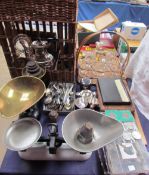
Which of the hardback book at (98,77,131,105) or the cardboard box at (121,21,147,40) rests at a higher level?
the cardboard box at (121,21,147,40)

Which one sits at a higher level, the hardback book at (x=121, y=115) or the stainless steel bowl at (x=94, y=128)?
the stainless steel bowl at (x=94, y=128)

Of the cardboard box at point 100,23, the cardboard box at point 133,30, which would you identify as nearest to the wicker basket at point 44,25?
the cardboard box at point 100,23

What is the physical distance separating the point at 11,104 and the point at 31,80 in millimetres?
126

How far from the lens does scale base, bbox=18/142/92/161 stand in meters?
0.66

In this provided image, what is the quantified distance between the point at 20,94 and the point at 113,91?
21.4 inches

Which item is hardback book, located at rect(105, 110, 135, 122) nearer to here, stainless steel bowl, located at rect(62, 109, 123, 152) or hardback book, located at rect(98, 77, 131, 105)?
hardback book, located at rect(98, 77, 131, 105)

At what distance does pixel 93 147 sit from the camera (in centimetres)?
58

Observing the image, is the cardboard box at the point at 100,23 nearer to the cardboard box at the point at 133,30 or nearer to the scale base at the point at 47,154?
the cardboard box at the point at 133,30

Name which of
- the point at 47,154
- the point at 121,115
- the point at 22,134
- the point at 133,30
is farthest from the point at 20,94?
the point at 133,30

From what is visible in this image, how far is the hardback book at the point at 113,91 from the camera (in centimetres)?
92

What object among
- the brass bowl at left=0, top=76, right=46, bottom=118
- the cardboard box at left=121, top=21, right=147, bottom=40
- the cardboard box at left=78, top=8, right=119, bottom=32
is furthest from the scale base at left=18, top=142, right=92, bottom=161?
the cardboard box at left=121, top=21, right=147, bottom=40

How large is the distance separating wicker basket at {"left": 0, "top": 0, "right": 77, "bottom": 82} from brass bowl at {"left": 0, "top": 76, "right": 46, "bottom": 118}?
24cm

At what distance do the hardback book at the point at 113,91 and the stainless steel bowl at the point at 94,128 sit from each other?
0.90ft

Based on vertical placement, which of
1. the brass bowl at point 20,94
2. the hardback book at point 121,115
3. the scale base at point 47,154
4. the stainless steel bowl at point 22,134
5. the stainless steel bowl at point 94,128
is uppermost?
the brass bowl at point 20,94
